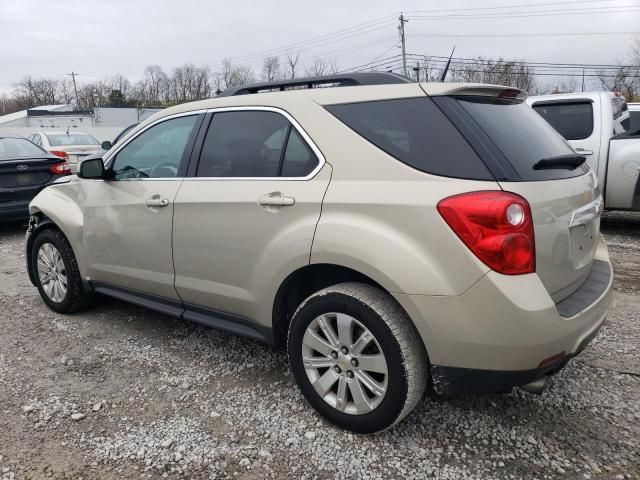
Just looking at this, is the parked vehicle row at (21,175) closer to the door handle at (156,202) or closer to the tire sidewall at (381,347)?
the door handle at (156,202)

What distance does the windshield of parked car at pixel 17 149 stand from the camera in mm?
7867

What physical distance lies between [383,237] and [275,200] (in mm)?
681

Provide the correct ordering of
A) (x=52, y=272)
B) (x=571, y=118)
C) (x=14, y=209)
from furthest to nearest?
(x=14, y=209) → (x=571, y=118) → (x=52, y=272)

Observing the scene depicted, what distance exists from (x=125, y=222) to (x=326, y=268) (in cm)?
170

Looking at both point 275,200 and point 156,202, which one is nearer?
point 275,200

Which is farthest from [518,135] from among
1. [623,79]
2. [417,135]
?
[623,79]

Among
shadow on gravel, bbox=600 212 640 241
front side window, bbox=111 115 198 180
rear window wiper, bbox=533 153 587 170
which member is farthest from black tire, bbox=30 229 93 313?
shadow on gravel, bbox=600 212 640 241

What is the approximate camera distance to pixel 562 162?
2.49m

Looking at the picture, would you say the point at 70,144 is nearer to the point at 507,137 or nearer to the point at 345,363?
the point at 345,363

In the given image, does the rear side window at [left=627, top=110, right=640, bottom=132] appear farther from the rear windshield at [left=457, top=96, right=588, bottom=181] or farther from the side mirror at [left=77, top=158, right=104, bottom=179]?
the side mirror at [left=77, top=158, right=104, bottom=179]

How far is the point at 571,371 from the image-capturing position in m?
3.15

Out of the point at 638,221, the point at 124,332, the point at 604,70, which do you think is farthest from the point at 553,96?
the point at 604,70

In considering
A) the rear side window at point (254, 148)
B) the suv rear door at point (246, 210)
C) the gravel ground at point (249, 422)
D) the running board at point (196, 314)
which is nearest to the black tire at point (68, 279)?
the running board at point (196, 314)

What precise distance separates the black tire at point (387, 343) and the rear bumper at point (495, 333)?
80 millimetres
